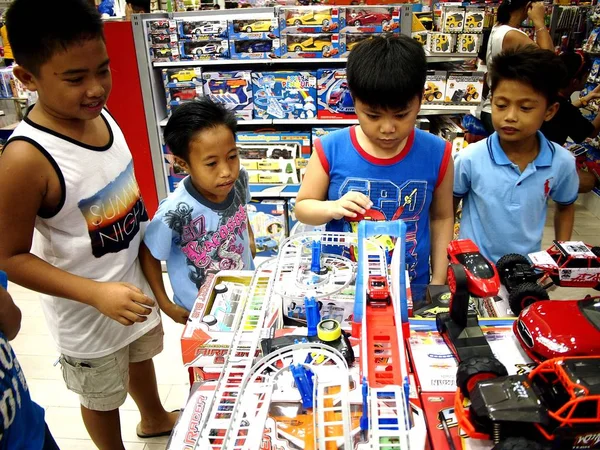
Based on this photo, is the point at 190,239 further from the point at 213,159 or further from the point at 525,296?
the point at 525,296

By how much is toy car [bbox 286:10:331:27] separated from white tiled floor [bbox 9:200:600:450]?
1.89 m

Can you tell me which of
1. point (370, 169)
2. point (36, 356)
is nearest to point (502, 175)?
point (370, 169)

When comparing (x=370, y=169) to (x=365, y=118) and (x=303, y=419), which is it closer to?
(x=365, y=118)

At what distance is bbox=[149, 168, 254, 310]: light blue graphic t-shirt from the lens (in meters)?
1.35

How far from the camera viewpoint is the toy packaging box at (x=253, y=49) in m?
2.87

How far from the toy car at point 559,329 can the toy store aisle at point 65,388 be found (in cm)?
159

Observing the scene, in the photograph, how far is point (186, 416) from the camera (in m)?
0.77

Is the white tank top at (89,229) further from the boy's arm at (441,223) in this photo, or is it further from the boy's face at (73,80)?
the boy's arm at (441,223)

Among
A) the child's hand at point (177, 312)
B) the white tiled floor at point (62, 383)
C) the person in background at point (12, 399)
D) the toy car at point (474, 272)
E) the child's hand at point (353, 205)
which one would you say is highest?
the child's hand at point (353, 205)

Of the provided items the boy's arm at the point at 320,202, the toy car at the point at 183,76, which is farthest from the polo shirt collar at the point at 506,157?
the toy car at the point at 183,76

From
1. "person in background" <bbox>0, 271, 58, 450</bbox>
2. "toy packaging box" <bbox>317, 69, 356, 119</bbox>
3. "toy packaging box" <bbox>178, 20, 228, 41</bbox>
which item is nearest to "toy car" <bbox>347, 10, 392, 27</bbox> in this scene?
"toy packaging box" <bbox>317, 69, 356, 119</bbox>

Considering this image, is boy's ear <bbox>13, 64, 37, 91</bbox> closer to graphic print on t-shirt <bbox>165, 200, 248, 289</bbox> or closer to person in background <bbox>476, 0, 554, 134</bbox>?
graphic print on t-shirt <bbox>165, 200, 248, 289</bbox>

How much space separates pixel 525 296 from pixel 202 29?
8.38 feet

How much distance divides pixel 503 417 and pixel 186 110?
3.78ft
